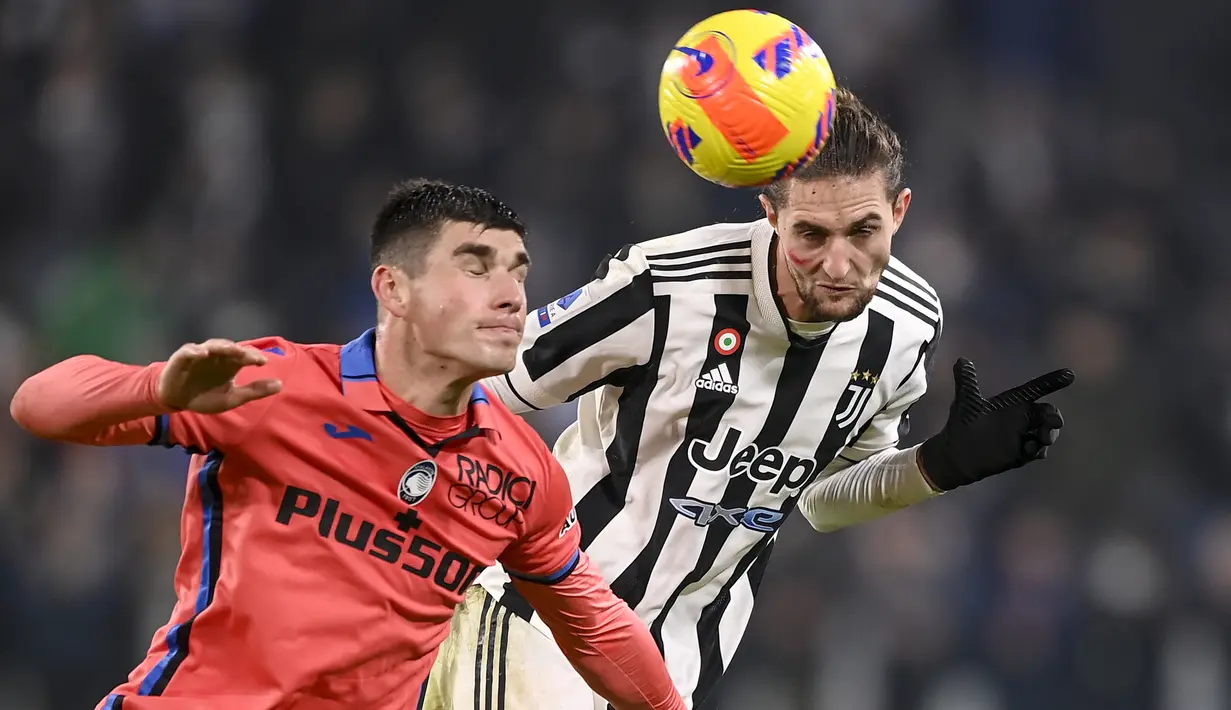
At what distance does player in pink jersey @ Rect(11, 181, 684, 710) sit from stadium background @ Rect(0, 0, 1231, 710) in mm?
3719

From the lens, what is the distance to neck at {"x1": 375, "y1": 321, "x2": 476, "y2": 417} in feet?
9.22

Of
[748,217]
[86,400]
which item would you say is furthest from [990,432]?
[748,217]

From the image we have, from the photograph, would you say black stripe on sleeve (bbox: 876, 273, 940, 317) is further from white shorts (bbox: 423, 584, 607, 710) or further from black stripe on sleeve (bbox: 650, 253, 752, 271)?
white shorts (bbox: 423, 584, 607, 710)

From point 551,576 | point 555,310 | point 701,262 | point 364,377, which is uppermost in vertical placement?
point 701,262

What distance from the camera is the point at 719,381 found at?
352cm

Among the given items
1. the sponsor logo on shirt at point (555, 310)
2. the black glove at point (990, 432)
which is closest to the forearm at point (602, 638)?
the sponsor logo on shirt at point (555, 310)

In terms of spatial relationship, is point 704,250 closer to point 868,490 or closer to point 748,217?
point 868,490

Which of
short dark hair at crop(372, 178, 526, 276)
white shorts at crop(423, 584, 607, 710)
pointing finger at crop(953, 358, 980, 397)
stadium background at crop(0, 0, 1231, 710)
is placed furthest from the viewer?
stadium background at crop(0, 0, 1231, 710)

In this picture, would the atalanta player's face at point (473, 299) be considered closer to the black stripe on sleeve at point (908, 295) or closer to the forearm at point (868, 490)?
the black stripe on sleeve at point (908, 295)

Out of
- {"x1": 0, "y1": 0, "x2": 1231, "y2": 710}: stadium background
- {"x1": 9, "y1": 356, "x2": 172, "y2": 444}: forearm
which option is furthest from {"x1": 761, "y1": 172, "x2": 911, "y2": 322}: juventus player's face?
Result: {"x1": 0, "y1": 0, "x2": 1231, "y2": 710}: stadium background

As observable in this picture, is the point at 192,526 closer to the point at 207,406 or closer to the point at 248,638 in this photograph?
the point at 248,638

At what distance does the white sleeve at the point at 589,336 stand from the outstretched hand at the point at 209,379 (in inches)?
45.5

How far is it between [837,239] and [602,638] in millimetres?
1002

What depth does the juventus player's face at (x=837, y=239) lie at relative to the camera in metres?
3.31
